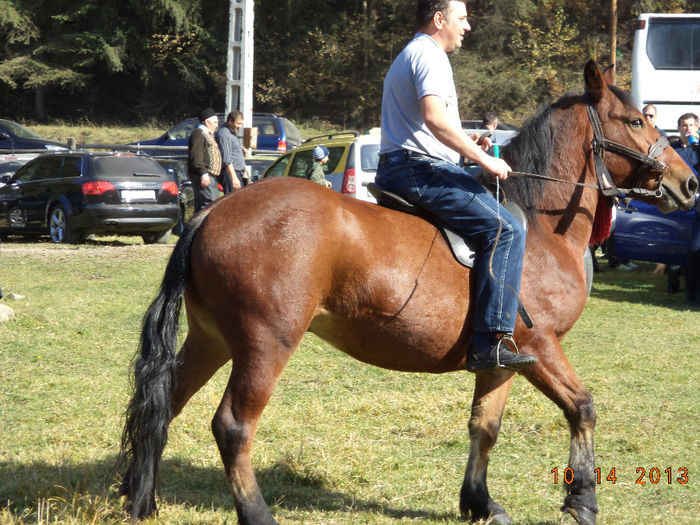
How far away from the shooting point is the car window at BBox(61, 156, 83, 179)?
1677 centimetres

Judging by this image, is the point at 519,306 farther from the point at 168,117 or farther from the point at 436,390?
the point at 168,117

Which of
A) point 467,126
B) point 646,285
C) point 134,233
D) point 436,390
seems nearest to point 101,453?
point 436,390

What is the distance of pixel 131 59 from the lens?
4366cm

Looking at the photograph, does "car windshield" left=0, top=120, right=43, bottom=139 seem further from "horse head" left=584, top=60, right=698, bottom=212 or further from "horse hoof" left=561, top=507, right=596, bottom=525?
"horse hoof" left=561, top=507, right=596, bottom=525

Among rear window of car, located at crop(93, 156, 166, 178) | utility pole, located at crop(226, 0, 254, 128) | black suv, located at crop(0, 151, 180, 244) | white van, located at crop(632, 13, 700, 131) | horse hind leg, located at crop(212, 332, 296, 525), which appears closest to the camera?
horse hind leg, located at crop(212, 332, 296, 525)

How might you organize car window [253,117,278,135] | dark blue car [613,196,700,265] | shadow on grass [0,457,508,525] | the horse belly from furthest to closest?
1. car window [253,117,278,135]
2. dark blue car [613,196,700,265]
3. shadow on grass [0,457,508,525]
4. the horse belly

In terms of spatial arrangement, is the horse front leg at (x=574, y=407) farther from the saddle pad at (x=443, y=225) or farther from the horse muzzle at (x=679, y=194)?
the horse muzzle at (x=679, y=194)

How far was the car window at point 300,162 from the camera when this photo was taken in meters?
16.7

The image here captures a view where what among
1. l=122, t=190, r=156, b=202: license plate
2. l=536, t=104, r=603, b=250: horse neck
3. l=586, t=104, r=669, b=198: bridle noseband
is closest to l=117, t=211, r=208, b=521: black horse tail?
l=536, t=104, r=603, b=250: horse neck

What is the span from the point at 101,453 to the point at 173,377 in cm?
150

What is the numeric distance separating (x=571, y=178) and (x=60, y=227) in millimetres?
13544

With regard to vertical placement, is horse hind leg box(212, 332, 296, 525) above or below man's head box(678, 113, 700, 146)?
below

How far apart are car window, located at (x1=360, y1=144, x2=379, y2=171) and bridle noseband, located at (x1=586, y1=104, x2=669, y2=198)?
1022cm

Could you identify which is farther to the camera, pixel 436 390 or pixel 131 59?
pixel 131 59
